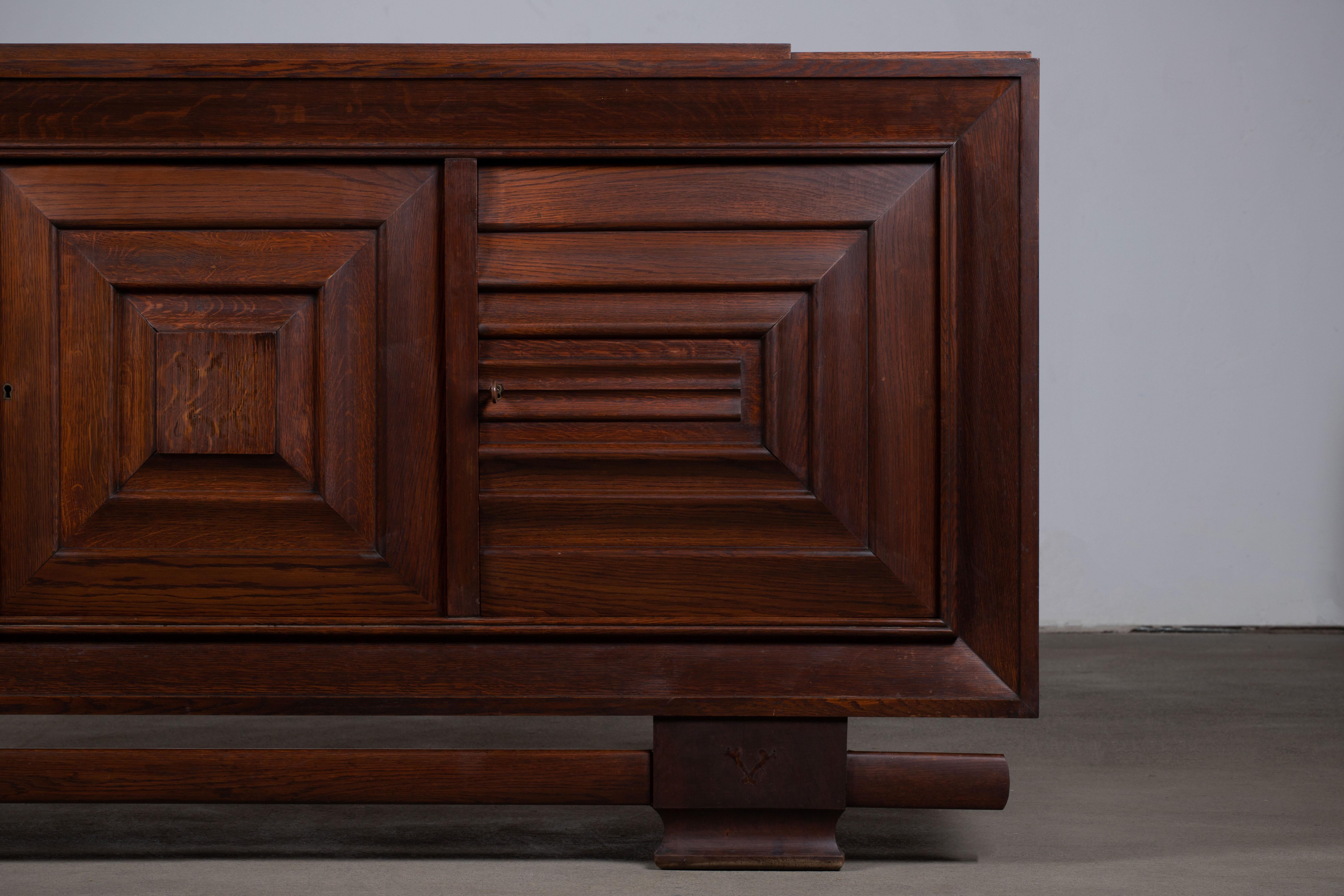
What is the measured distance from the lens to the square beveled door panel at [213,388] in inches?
59.8

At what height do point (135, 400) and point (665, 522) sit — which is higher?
point (135, 400)

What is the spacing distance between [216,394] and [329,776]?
567 mm

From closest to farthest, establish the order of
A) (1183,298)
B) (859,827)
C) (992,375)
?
1. (992,375)
2. (859,827)
3. (1183,298)

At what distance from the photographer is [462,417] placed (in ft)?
4.98

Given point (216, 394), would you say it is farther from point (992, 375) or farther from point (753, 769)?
point (992, 375)

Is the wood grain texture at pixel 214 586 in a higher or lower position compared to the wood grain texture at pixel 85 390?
lower

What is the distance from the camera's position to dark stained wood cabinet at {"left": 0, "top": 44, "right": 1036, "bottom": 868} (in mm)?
1505

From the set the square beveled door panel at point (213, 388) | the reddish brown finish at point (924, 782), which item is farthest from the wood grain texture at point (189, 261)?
the reddish brown finish at point (924, 782)

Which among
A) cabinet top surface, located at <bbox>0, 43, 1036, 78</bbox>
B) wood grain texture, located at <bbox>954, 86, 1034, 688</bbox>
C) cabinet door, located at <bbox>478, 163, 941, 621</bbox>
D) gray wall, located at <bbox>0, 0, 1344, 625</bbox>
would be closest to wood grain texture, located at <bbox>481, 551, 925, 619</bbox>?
cabinet door, located at <bbox>478, 163, 941, 621</bbox>

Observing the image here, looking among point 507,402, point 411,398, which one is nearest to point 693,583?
point 507,402

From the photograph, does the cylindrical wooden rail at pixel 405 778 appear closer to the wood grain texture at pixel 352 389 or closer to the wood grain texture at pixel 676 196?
the wood grain texture at pixel 352 389

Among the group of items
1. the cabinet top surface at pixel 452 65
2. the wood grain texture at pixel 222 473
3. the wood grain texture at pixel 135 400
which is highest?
the cabinet top surface at pixel 452 65

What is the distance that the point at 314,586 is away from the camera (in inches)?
60.0

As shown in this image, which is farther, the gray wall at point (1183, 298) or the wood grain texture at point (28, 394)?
the gray wall at point (1183, 298)
